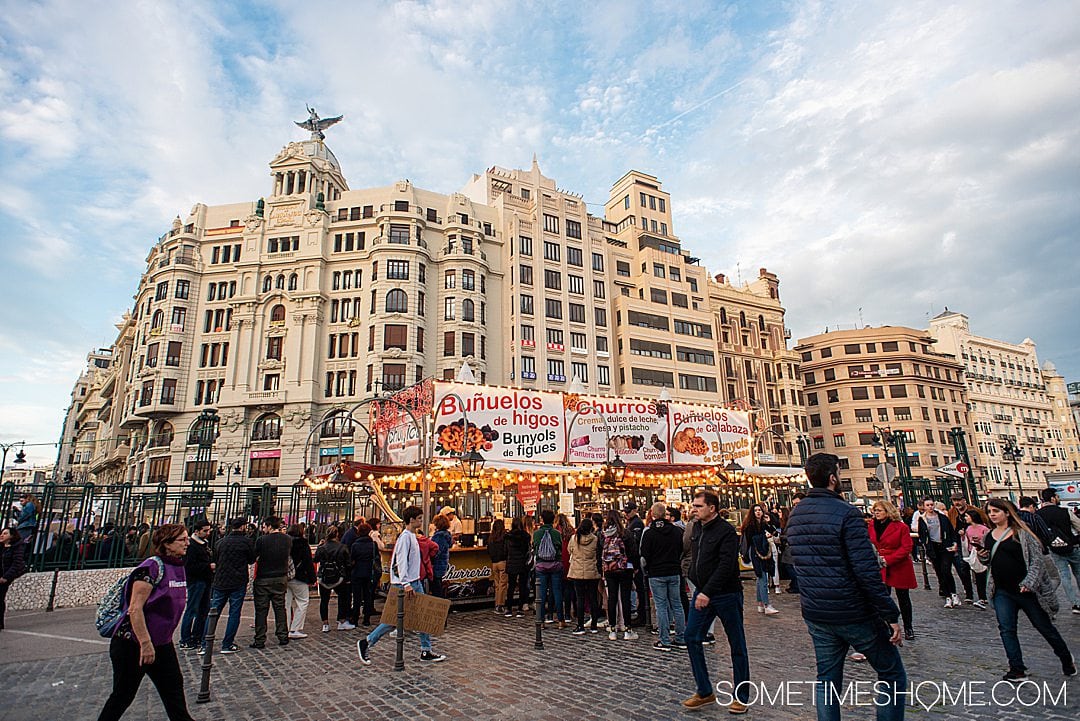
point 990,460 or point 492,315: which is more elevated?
point 492,315

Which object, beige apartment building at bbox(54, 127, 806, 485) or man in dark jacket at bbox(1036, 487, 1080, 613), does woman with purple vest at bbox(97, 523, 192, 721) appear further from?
beige apartment building at bbox(54, 127, 806, 485)

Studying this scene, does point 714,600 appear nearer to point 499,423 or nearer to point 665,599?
point 665,599

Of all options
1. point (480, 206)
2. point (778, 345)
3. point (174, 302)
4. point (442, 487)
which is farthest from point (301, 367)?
point (778, 345)

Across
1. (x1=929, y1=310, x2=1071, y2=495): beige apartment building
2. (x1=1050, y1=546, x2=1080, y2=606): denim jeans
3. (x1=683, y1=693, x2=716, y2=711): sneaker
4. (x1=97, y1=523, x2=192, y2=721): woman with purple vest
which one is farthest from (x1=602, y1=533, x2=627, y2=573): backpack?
(x1=929, y1=310, x2=1071, y2=495): beige apartment building

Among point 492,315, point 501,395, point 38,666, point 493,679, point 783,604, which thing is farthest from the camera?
point 492,315

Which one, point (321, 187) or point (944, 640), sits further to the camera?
point (321, 187)

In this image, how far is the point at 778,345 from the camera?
63.5 meters

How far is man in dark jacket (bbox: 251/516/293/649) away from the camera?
9422 mm

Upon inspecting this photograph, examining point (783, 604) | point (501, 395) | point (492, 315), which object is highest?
point (492, 315)

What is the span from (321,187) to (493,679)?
5201 cm

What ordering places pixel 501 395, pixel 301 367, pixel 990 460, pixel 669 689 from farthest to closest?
pixel 990 460 → pixel 301 367 → pixel 501 395 → pixel 669 689

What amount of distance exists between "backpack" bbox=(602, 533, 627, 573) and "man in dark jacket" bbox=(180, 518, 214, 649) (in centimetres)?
640

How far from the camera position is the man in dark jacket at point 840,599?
13.8ft

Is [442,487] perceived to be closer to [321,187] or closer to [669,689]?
[669,689]
